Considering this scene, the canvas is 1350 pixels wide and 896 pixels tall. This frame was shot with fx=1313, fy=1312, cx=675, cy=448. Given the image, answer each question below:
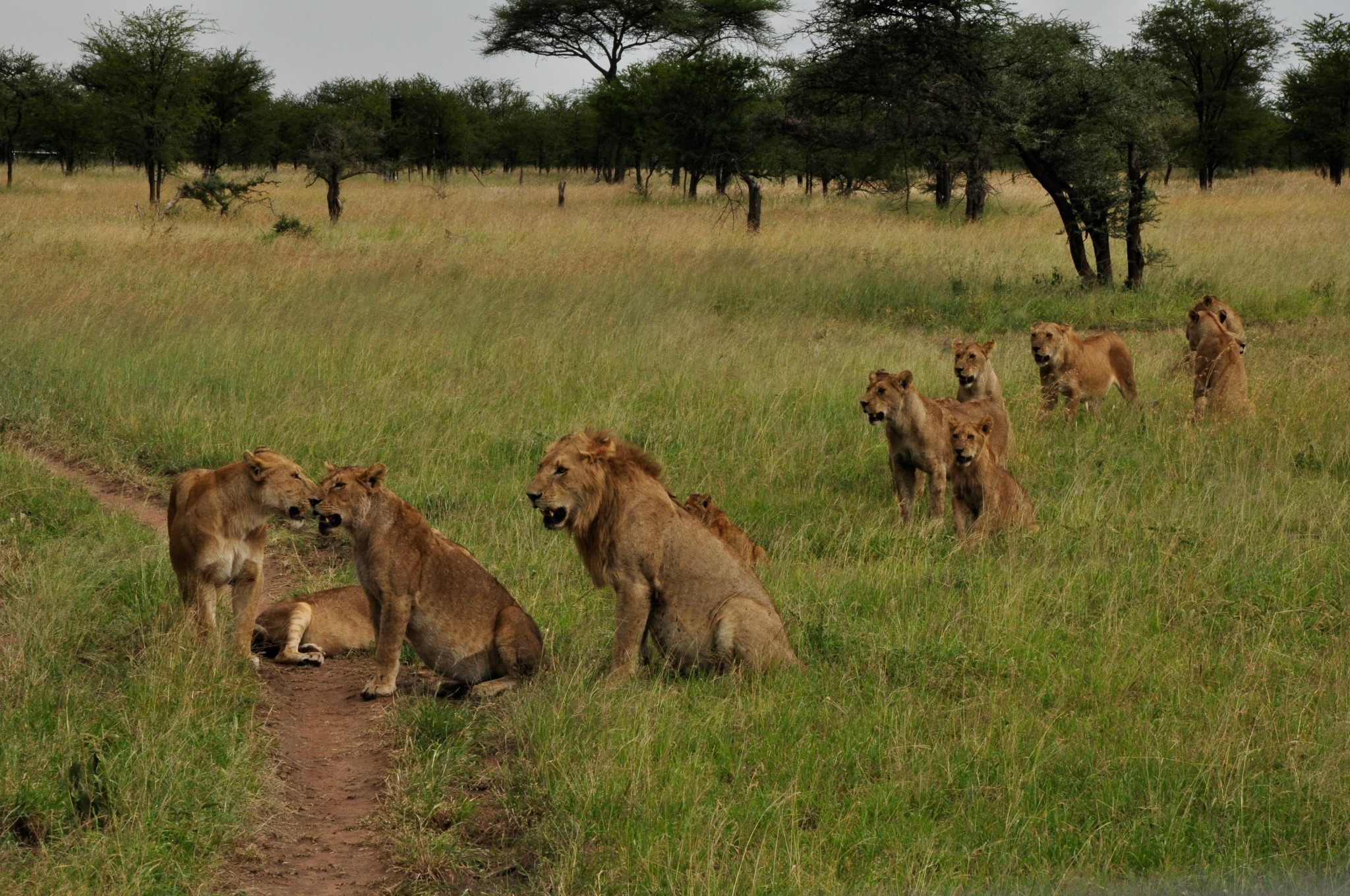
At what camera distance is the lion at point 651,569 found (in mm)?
5430

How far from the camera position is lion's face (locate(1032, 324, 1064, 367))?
10.5 meters

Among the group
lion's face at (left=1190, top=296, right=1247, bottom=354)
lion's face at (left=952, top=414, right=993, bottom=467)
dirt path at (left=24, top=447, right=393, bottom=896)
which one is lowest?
dirt path at (left=24, top=447, right=393, bottom=896)

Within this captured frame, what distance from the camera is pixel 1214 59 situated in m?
44.3

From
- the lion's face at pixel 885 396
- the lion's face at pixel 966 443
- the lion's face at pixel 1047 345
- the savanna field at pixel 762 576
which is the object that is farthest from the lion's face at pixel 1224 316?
the lion's face at pixel 966 443

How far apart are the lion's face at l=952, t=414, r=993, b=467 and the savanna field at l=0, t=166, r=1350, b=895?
0.53 metres

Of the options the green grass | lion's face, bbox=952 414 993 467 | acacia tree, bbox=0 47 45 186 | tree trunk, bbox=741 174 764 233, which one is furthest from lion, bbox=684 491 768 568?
acacia tree, bbox=0 47 45 186

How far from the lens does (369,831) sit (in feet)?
14.8

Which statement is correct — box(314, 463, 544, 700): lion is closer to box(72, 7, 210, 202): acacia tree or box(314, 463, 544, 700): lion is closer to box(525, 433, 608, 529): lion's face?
box(525, 433, 608, 529): lion's face

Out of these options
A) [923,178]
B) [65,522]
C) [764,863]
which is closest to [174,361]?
[65,522]

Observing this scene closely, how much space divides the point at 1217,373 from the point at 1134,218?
766 cm

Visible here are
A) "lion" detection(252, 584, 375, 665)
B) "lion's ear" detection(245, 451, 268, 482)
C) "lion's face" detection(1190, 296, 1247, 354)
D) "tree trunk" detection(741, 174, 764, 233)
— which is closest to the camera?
"lion's ear" detection(245, 451, 268, 482)

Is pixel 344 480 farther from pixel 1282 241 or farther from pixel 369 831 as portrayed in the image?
pixel 1282 241

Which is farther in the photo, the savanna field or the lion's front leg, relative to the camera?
the lion's front leg

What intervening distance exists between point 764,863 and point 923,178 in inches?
1355
